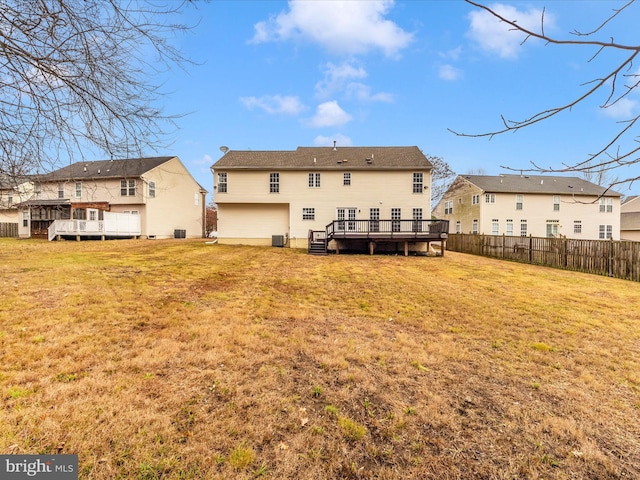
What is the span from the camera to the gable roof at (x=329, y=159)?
1894cm

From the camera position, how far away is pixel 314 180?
19344mm

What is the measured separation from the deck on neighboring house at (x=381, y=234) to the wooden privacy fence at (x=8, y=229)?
3058 cm

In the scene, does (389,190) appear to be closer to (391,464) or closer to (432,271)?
(432,271)

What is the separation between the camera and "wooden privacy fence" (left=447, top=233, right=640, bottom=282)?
472 inches

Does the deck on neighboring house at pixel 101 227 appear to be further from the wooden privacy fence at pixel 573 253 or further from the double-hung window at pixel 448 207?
the double-hung window at pixel 448 207

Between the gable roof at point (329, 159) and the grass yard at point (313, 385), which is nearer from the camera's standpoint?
the grass yard at point (313, 385)

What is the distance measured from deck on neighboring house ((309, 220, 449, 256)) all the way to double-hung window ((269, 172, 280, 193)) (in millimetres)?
4506

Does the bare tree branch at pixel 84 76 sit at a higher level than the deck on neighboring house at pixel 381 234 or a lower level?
higher

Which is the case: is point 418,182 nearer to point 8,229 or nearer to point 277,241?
point 277,241

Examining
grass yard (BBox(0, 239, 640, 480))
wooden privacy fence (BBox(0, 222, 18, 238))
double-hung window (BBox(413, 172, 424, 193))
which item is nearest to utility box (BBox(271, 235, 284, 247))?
double-hung window (BBox(413, 172, 424, 193))

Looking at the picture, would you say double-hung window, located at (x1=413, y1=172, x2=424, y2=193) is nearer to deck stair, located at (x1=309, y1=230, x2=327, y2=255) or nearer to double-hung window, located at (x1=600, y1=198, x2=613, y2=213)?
deck stair, located at (x1=309, y1=230, x2=327, y2=255)

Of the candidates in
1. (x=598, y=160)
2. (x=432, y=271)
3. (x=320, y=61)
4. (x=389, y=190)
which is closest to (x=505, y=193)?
(x=389, y=190)

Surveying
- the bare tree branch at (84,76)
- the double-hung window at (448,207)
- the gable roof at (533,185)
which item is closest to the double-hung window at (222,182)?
Answer: the bare tree branch at (84,76)

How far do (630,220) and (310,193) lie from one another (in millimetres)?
41216
